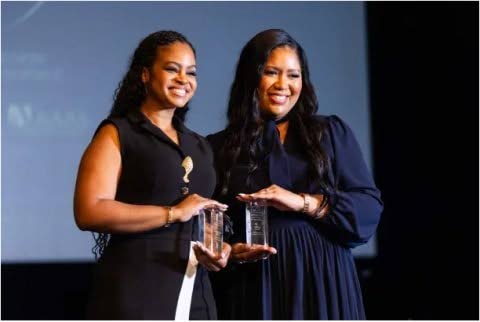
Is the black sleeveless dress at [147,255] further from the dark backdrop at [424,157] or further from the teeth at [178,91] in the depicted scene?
the dark backdrop at [424,157]

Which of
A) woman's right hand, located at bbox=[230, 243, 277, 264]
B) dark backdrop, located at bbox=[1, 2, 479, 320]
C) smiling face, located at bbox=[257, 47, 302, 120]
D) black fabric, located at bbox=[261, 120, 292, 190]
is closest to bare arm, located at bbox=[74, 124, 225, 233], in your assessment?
woman's right hand, located at bbox=[230, 243, 277, 264]

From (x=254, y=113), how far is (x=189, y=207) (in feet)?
1.77

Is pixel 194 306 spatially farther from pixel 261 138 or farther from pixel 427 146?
pixel 427 146

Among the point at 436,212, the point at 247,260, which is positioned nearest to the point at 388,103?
the point at 436,212

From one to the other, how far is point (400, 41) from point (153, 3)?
3.45 ft

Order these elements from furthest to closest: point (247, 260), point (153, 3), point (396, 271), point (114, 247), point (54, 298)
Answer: point (396, 271) → point (54, 298) → point (153, 3) → point (247, 260) → point (114, 247)

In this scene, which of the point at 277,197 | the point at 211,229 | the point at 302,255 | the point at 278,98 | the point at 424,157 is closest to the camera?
the point at 211,229

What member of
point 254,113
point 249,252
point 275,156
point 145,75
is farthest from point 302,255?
point 145,75

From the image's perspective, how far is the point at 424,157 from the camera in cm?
372

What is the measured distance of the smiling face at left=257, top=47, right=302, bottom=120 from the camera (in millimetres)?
2623

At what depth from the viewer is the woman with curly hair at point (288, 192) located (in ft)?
8.27

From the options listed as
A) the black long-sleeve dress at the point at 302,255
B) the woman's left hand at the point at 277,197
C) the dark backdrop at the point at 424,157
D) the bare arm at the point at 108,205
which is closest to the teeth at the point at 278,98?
the black long-sleeve dress at the point at 302,255

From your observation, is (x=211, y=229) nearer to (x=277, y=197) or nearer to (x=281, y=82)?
(x=277, y=197)

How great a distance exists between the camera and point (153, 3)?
3264 millimetres
